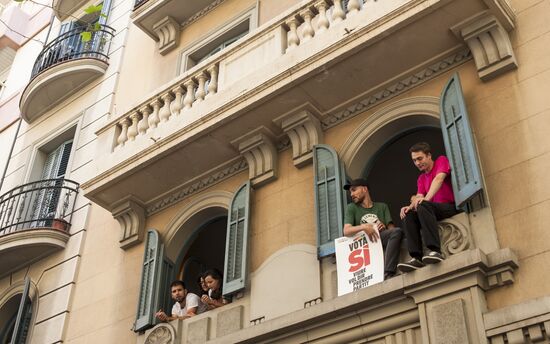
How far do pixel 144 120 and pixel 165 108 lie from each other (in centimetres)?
48

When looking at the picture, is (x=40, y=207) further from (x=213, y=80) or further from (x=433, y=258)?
(x=433, y=258)

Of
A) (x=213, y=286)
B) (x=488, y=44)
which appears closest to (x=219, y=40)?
(x=213, y=286)

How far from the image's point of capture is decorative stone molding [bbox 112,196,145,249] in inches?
443

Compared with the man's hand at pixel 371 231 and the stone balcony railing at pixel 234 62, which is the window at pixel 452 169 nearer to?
the man's hand at pixel 371 231

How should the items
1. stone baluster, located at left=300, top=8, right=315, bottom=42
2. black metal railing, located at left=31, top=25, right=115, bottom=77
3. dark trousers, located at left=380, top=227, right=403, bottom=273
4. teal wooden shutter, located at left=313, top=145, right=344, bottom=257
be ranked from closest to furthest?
dark trousers, located at left=380, top=227, right=403, bottom=273 → teal wooden shutter, located at left=313, top=145, right=344, bottom=257 → stone baluster, located at left=300, top=8, right=315, bottom=42 → black metal railing, located at left=31, top=25, right=115, bottom=77

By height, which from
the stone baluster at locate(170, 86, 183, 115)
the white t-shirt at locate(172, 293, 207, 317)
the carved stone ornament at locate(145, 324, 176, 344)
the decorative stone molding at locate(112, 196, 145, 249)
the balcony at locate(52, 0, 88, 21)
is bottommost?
the carved stone ornament at locate(145, 324, 176, 344)

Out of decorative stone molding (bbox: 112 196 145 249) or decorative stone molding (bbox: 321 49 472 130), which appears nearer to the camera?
decorative stone molding (bbox: 321 49 472 130)

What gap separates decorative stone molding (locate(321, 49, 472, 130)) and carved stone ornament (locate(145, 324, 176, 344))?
11.6 feet

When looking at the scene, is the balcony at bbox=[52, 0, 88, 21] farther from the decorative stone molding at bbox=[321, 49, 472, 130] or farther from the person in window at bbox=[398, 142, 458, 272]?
the person in window at bbox=[398, 142, 458, 272]

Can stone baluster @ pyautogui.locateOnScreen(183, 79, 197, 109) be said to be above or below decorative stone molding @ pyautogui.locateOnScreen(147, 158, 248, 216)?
above

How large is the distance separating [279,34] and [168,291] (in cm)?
421

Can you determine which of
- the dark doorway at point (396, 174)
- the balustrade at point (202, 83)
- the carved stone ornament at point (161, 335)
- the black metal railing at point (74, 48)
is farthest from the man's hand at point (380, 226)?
the black metal railing at point (74, 48)

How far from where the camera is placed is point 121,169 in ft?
35.7

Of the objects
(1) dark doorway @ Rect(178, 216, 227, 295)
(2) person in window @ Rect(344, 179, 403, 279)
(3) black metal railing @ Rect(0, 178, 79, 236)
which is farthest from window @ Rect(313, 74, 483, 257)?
(3) black metal railing @ Rect(0, 178, 79, 236)
